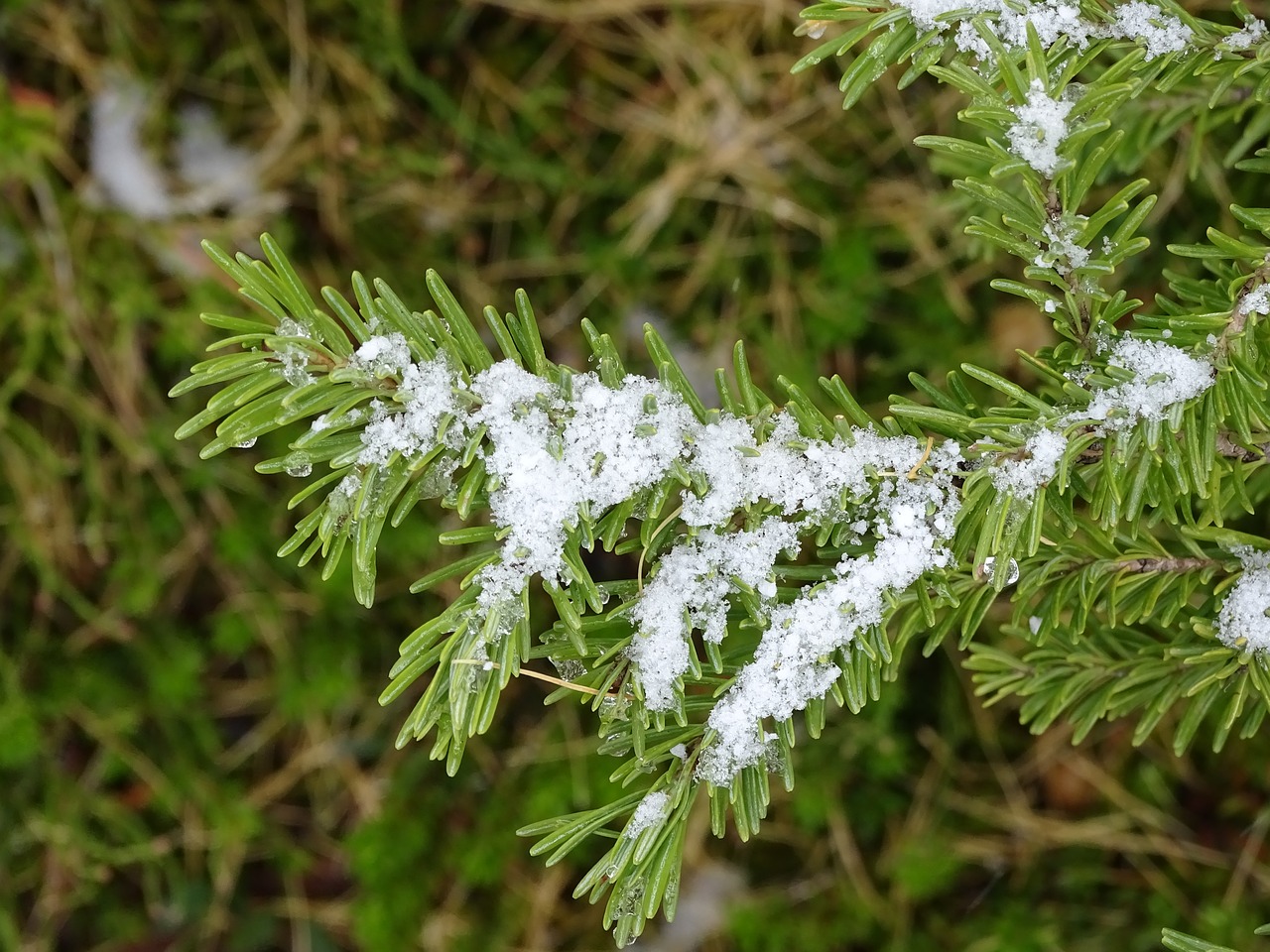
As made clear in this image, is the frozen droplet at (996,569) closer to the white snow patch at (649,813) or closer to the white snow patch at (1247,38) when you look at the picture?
the white snow patch at (649,813)

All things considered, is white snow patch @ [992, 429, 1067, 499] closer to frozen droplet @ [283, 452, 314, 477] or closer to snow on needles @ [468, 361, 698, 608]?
snow on needles @ [468, 361, 698, 608]

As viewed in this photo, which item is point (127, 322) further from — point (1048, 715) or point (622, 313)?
point (1048, 715)

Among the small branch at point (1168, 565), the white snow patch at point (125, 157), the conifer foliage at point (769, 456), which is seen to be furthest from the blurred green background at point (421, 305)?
the conifer foliage at point (769, 456)

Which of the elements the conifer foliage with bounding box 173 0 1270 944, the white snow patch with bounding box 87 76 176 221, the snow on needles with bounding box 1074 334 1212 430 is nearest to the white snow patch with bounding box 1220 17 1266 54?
the conifer foliage with bounding box 173 0 1270 944

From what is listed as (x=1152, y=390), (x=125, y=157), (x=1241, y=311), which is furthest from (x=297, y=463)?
(x=125, y=157)

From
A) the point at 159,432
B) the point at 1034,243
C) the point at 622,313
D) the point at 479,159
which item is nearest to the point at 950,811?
the point at 622,313

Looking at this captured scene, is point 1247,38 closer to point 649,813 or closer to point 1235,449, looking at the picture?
point 1235,449
